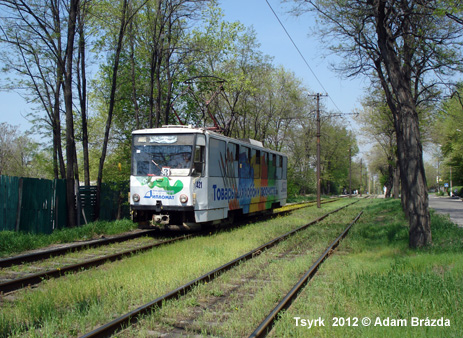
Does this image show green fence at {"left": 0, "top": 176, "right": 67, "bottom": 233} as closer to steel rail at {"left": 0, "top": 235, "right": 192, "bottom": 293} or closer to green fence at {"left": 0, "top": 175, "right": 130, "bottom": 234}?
green fence at {"left": 0, "top": 175, "right": 130, "bottom": 234}

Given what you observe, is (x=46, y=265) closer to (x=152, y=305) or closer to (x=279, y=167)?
(x=152, y=305)

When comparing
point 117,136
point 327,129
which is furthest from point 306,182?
point 117,136

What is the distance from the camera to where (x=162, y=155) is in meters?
13.7

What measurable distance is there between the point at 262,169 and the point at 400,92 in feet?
32.9

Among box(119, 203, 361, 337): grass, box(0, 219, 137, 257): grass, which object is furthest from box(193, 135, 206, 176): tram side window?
box(0, 219, 137, 257): grass

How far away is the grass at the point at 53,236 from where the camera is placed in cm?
1119

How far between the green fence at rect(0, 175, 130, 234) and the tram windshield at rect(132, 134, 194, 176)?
3367 mm

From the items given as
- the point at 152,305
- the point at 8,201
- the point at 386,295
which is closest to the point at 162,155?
the point at 8,201

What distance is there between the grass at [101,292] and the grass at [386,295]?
231cm

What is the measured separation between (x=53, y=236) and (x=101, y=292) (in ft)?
22.4

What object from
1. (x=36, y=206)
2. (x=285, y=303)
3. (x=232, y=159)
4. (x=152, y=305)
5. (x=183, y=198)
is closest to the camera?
(x=152, y=305)

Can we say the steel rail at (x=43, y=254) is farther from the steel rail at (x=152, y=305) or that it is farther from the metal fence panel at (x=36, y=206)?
the steel rail at (x=152, y=305)

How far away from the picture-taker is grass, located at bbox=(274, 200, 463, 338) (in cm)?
515

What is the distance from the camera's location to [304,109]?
49.1 m
